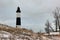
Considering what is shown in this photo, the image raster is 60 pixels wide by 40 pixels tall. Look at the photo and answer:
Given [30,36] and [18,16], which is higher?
[18,16]

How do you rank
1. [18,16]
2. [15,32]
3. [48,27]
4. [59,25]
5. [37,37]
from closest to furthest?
1. [15,32]
2. [37,37]
3. [18,16]
4. [59,25]
5. [48,27]

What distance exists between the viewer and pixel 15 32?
1091 cm

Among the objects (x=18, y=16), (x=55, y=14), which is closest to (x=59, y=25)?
(x=55, y=14)

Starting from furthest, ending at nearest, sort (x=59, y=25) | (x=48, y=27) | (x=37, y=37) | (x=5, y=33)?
(x=48, y=27) < (x=59, y=25) < (x=37, y=37) < (x=5, y=33)

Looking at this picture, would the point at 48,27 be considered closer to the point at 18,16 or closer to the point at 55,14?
the point at 55,14

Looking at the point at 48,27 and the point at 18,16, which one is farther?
the point at 48,27

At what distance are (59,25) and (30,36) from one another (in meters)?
21.9

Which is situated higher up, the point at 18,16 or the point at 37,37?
the point at 18,16

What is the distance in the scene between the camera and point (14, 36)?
1052cm

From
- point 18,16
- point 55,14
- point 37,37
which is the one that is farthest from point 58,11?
point 37,37

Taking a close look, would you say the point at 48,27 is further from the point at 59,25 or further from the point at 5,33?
the point at 5,33

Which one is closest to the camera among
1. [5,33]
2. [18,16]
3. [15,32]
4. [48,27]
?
[5,33]

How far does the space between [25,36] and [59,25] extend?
22180 millimetres

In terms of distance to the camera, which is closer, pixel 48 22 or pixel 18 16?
pixel 18 16
